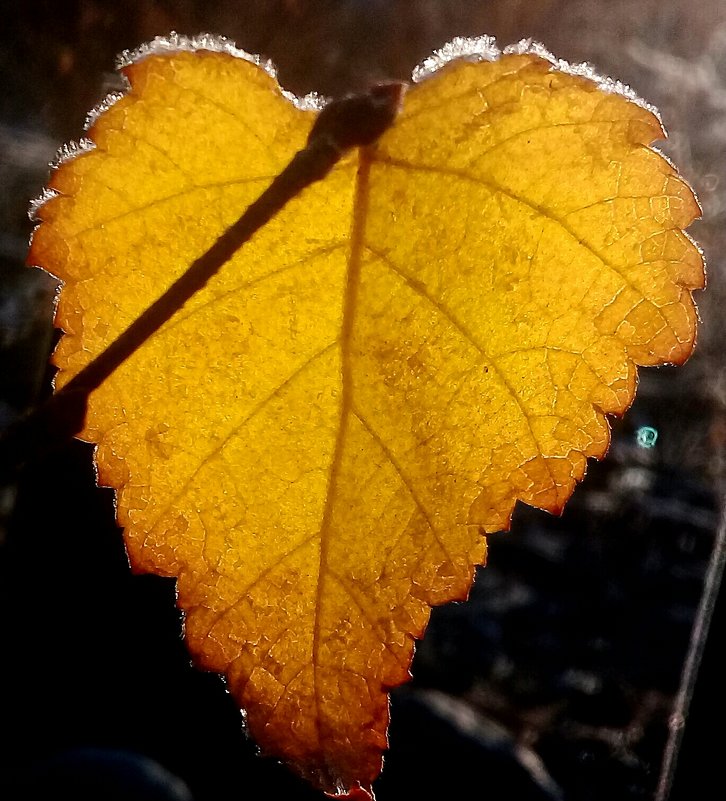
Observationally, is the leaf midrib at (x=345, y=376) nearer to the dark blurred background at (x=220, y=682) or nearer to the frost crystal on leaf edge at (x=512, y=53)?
the frost crystal on leaf edge at (x=512, y=53)

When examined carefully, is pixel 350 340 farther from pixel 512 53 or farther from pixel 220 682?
pixel 220 682

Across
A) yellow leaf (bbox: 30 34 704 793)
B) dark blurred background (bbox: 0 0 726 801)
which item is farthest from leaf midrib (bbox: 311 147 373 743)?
dark blurred background (bbox: 0 0 726 801)

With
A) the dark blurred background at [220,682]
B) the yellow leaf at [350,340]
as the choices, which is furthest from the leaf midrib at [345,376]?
the dark blurred background at [220,682]

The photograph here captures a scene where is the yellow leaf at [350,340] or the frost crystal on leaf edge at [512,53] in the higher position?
the frost crystal on leaf edge at [512,53]

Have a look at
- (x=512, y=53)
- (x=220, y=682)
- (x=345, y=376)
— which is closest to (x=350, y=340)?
(x=345, y=376)

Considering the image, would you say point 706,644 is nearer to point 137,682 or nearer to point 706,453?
point 137,682
